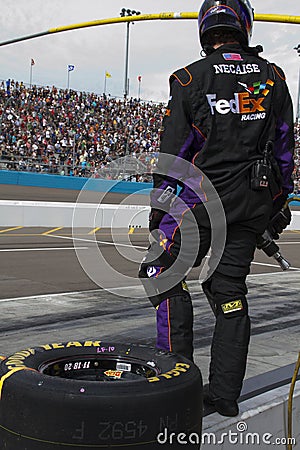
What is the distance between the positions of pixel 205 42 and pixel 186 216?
0.90m

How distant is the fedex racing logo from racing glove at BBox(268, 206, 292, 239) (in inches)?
21.9

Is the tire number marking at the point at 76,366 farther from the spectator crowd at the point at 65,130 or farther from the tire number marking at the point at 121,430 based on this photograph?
the spectator crowd at the point at 65,130

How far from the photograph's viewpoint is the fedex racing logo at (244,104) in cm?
274

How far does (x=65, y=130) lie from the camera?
2964 cm

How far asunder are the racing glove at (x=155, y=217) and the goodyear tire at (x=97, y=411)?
100 cm

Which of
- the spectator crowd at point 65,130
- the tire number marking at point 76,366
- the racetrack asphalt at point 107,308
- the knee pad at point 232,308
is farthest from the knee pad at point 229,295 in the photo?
the spectator crowd at point 65,130

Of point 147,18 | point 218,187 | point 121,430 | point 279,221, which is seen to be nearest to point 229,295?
point 218,187

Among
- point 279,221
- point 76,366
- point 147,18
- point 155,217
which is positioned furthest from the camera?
point 147,18

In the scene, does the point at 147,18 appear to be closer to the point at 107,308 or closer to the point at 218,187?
the point at 107,308

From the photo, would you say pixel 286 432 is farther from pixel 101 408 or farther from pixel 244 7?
pixel 244 7

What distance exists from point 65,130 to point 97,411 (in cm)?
2871

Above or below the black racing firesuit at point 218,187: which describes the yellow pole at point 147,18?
above

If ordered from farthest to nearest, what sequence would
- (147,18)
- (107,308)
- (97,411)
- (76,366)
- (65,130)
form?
(65,130) < (147,18) < (107,308) < (76,366) < (97,411)

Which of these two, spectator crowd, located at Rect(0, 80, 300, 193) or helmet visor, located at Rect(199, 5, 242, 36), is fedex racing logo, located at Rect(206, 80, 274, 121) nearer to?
helmet visor, located at Rect(199, 5, 242, 36)
